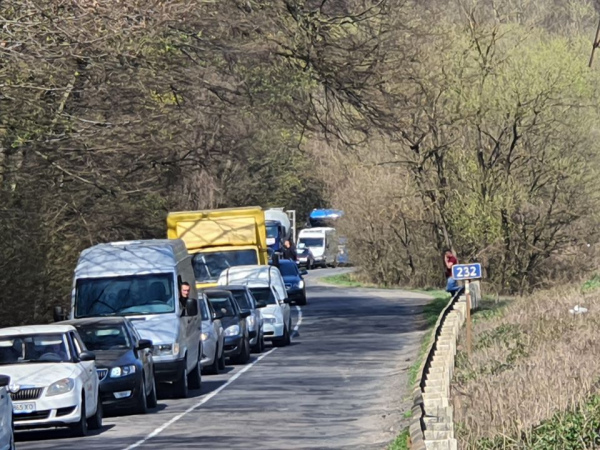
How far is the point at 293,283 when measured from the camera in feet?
169

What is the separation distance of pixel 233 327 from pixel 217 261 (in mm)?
9532

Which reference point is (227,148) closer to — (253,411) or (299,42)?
(299,42)

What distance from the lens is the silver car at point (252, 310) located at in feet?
105

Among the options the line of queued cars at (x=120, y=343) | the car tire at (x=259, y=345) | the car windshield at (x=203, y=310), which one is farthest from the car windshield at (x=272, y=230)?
the car windshield at (x=203, y=310)

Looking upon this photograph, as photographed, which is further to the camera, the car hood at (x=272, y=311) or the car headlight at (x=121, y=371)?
the car hood at (x=272, y=311)

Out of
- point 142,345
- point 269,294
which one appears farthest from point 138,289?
point 269,294

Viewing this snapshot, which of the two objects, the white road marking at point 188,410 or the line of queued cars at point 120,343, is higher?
the line of queued cars at point 120,343

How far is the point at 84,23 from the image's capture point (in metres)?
19.8

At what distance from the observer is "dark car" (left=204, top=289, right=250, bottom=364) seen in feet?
95.9

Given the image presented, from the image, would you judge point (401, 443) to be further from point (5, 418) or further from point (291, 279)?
point (291, 279)

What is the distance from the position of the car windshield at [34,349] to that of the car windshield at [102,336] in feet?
7.65

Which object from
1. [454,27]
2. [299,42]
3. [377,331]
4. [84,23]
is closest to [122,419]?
[84,23]

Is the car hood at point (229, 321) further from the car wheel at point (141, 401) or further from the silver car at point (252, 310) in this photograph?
the car wheel at point (141, 401)

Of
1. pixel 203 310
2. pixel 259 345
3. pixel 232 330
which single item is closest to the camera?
pixel 203 310
